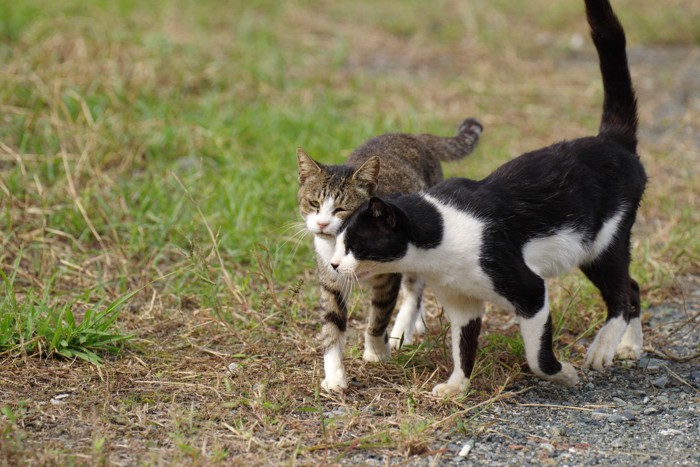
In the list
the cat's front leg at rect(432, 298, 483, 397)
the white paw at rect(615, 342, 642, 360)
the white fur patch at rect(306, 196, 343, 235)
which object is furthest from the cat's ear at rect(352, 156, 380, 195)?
the white paw at rect(615, 342, 642, 360)

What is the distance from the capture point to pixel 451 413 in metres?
3.55

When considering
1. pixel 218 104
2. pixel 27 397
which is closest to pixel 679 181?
pixel 218 104

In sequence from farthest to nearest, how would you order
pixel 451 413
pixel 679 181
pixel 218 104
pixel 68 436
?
pixel 218 104, pixel 679 181, pixel 451 413, pixel 68 436

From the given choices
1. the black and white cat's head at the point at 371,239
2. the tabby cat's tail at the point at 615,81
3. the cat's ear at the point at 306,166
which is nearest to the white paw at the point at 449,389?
the black and white cat's head at the point at 371,239

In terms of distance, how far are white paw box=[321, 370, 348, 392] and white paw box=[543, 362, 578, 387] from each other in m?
0.80

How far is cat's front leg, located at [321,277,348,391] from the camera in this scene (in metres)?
3.81

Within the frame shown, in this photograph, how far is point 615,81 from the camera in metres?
4.17

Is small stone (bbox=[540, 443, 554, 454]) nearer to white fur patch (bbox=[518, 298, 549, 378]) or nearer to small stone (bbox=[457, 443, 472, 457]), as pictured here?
small stone (bbox=[457, 443, 472, 457])

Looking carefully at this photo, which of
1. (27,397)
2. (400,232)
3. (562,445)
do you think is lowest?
(27,397)

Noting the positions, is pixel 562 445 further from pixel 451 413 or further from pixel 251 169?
pixel 251 169

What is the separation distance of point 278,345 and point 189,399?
0.63 m

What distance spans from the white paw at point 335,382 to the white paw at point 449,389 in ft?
1.18

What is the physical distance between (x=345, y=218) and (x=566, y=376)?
109 cm

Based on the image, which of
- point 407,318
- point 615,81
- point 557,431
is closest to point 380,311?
point 407,318
